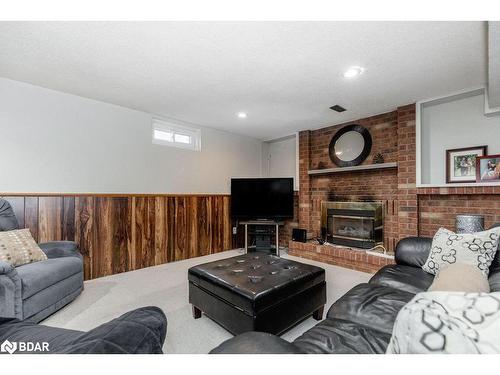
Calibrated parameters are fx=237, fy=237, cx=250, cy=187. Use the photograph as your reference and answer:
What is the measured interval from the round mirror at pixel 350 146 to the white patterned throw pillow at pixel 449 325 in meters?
3.39

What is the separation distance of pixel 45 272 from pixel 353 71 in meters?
3.24

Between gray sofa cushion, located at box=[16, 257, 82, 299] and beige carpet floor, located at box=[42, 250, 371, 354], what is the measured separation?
12.1 inches

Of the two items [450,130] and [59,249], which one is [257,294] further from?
[450,130]

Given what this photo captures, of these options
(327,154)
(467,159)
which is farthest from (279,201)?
(467,159)

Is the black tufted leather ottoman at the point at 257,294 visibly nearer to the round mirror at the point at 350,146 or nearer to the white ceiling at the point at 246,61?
the white ceiling at the point at 246,61

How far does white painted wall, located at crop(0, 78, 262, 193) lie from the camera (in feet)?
8.27

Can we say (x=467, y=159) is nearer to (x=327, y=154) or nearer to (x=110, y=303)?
(x=327, y=154)

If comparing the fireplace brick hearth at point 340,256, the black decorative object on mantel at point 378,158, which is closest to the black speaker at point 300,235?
the fireplace brick hearth at point 340,256

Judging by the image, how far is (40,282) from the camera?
1859 millimetres

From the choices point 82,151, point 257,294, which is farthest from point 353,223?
point 82,151

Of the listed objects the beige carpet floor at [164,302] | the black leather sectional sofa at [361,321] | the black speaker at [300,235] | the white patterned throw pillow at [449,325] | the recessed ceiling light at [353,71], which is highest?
the recessed ceiling light at [353,71]

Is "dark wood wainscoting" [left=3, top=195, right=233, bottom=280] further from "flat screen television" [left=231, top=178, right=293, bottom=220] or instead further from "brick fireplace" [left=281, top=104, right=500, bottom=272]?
"brick fireplace" [left=281, top=104, right=500, bottom=272]

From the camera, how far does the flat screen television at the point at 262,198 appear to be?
4.22m

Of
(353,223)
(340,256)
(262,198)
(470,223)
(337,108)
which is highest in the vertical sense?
(337,108)
